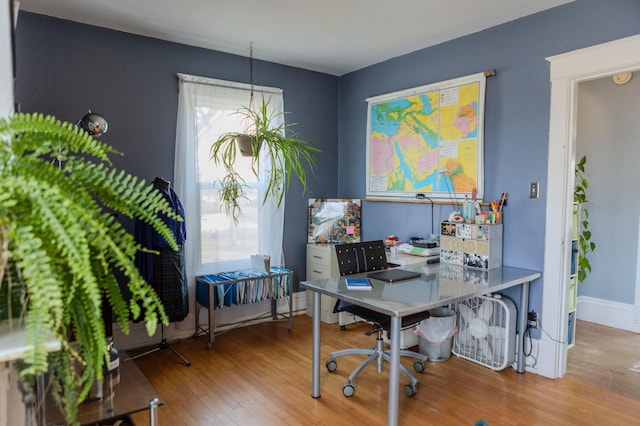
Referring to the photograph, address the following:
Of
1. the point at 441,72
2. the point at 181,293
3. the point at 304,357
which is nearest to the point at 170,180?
the point at 181,293

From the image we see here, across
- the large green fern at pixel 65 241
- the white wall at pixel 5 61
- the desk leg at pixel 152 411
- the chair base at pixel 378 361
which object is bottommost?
the chair base at pixel 378 361

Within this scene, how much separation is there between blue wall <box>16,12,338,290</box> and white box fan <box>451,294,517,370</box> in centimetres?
188

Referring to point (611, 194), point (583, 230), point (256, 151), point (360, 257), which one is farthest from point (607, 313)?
point (256, 151)

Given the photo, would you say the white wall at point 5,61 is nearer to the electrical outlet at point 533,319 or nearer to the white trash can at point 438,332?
the white trash can at point 438,332

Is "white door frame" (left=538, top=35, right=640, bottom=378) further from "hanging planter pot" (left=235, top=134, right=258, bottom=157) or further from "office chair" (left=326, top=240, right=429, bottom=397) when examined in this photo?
"hanging planter pot" (left=235, top=134, right=258, bottom=157)

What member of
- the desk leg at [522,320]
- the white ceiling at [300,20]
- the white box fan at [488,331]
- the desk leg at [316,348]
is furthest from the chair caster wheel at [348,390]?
the white ceiling at [300,20]

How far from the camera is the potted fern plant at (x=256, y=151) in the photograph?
3.29 meters

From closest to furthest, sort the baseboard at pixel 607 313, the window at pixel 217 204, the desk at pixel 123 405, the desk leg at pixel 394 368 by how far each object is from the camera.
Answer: the desk at pixel 123 405
the desk leg at pixel 394 368
the window at pixel 217 204
the baseboard at pixel 607 313

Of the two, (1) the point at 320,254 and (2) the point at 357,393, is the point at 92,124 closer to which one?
(1) the point at 320,254

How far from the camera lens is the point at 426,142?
379 centimetres

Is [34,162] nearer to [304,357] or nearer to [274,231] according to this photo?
[304,357]

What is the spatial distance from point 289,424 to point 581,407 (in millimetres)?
1727

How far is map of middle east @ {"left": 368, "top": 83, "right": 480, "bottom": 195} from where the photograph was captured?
11.3ft

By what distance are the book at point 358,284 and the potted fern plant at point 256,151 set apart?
1.01m
